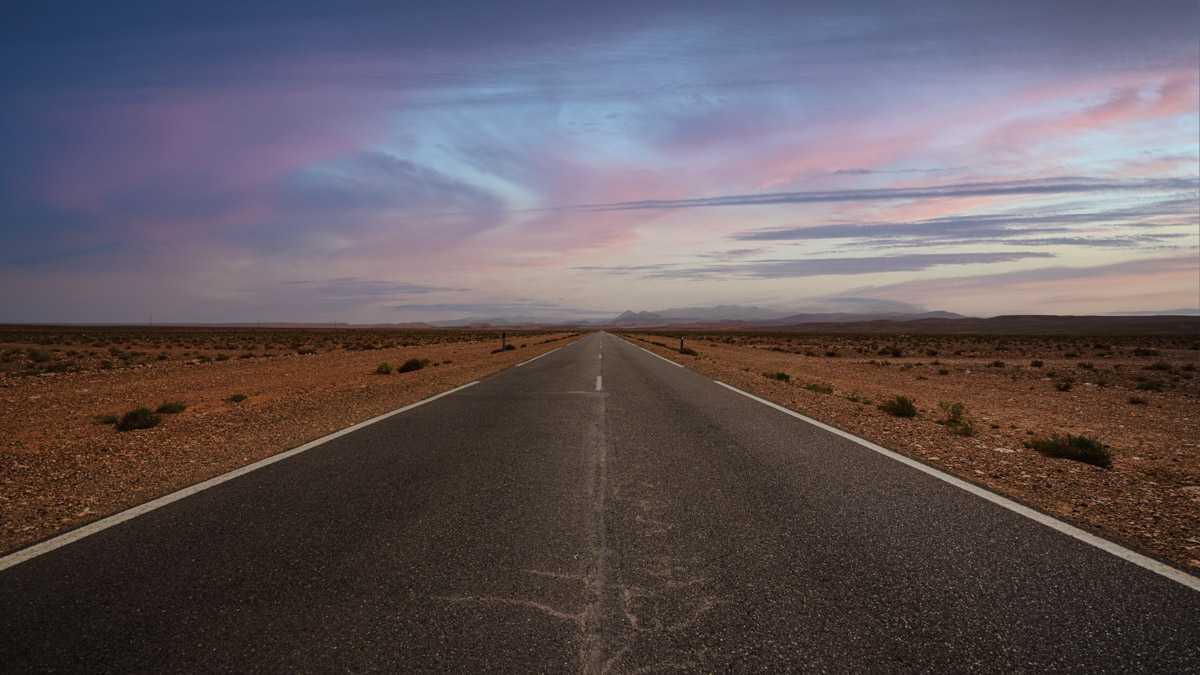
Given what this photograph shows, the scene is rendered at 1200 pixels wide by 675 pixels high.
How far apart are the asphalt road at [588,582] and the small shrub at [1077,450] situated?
3046 mm

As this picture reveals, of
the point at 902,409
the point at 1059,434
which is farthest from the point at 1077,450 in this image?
A: the point at 902,409

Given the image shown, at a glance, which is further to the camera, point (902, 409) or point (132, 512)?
point (902, 409)

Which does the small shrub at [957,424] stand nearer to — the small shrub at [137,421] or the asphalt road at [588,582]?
the asphalt road at [588,582]

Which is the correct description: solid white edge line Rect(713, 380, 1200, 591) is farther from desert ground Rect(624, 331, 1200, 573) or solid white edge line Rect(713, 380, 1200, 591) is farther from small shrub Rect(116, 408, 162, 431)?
small shrub Rect(116, 408, 162, 431)

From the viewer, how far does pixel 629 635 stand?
108 inches

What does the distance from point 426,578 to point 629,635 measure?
4.31 ft

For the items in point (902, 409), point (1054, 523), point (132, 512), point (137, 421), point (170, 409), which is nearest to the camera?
point (1054, 523)

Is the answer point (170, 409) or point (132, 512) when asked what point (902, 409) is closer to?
point (132, 512)

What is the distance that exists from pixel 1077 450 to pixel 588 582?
24.0 ft

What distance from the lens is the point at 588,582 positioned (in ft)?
10.9

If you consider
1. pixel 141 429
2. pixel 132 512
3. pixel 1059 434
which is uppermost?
pixel 132 512

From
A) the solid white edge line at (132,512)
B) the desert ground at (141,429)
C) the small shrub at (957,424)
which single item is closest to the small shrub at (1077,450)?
the small shrub at (957,424)

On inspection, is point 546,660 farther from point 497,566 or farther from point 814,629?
point 814,629

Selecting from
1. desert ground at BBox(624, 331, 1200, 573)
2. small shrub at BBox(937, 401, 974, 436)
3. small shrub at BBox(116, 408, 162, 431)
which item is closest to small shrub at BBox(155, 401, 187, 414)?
small shrub at BBox(116, 408, 162, 431)
